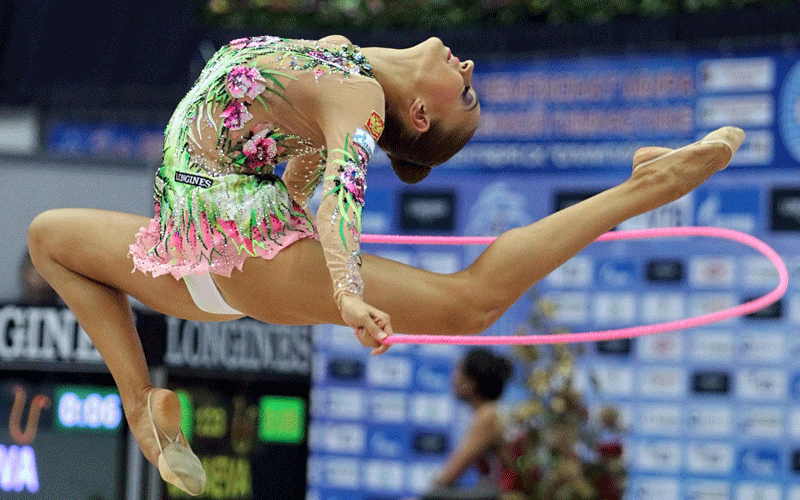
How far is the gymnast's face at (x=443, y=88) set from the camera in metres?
2.65

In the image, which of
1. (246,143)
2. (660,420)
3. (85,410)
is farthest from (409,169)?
(660,420)

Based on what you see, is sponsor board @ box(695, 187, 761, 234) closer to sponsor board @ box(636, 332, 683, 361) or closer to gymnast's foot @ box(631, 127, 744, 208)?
sponsor board @ box(636, 332, 683, 361)

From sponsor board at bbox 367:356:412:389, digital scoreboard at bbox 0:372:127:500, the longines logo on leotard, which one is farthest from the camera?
sponsor board at bbox 367:356:412:389

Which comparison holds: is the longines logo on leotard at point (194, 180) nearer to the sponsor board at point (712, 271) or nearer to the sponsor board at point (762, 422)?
the sponsor board at point (712, 271)

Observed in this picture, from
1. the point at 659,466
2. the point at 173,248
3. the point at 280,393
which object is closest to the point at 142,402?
the point at 173,248

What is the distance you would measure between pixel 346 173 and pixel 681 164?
1000mm

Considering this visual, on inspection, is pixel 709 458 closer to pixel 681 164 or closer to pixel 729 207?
pixel 729 207

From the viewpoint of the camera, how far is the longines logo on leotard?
2.54 metres

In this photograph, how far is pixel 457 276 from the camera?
2598 millimetres

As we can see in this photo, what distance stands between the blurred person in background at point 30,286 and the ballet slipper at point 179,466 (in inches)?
59.1

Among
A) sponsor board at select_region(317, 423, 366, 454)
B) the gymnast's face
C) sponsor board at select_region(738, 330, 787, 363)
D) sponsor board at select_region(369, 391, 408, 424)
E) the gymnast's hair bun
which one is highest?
the gymnast's face

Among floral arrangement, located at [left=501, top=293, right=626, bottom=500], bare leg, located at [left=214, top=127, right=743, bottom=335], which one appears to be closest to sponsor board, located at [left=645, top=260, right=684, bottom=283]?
floral arrangement, located at [left=501, top=293, right=626, bottom=500]

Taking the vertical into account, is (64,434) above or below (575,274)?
below

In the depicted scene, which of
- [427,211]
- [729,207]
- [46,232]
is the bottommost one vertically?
[46,232]
